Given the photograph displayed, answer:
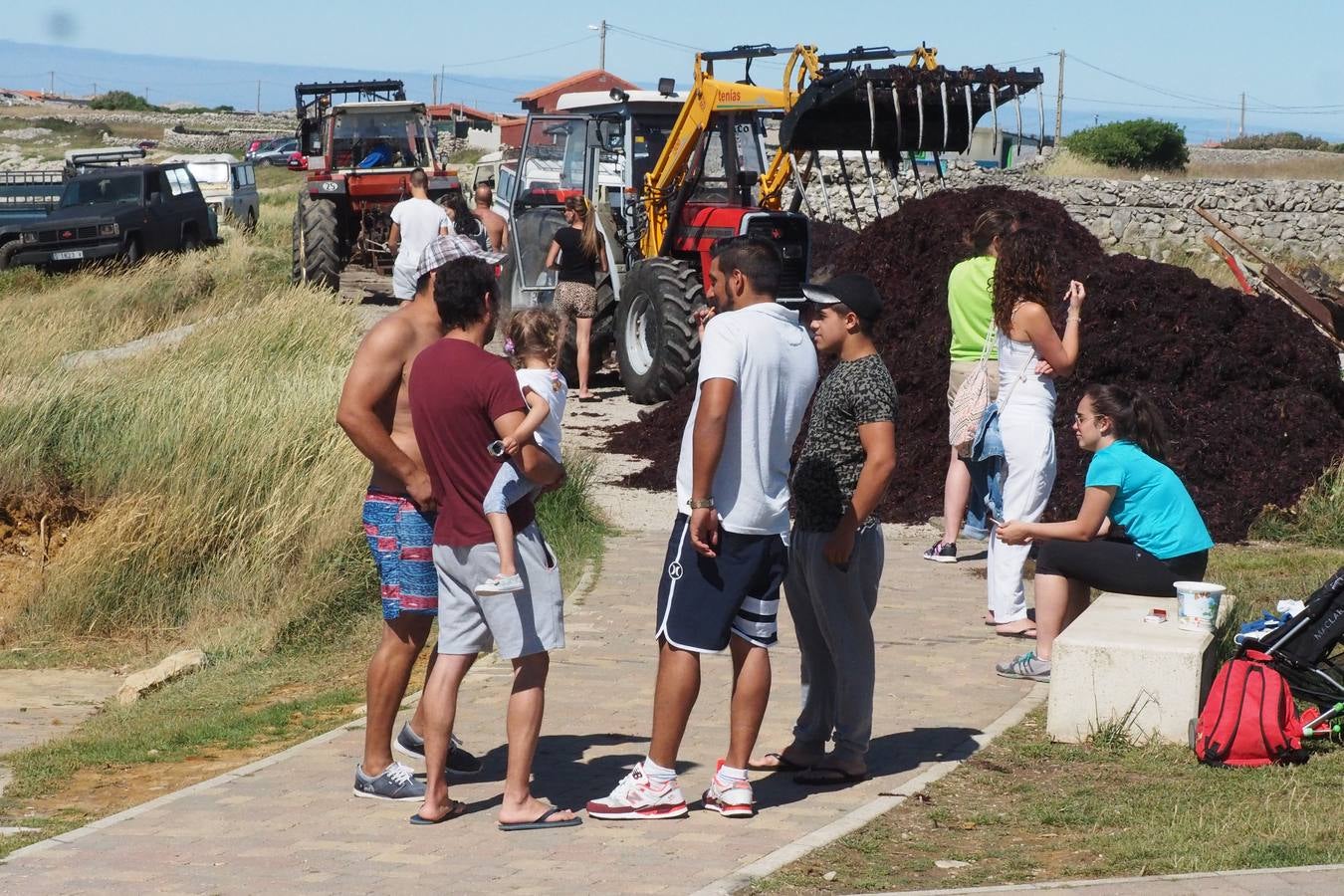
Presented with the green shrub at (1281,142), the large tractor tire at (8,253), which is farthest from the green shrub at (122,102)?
the large tractor tire at (8,253)

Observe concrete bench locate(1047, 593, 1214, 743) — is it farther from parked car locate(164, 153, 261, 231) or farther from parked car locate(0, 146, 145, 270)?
parked car locate(164, 153, 261, 231)

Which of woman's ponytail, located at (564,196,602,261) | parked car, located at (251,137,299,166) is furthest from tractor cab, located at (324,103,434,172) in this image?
parked car, located at (251,137,299,166)

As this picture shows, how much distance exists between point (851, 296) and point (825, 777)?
161 centimetres

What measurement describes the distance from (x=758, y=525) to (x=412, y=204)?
35.8 feet

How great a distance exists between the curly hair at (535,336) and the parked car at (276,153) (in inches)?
2265

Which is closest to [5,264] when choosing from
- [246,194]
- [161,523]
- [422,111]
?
[422,111]

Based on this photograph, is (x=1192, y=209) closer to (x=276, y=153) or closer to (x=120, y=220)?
(x=120, y=220)

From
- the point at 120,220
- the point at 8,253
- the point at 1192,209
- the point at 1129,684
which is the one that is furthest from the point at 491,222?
the point at 1192,209

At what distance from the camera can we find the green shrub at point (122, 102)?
349ft

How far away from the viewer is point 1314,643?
19.6 ft

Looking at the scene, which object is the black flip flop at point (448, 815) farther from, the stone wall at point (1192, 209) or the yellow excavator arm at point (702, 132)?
the stone wall at point (1192, 209)

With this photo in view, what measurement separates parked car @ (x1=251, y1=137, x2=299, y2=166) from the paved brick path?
56192 mm

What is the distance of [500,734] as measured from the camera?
622cm

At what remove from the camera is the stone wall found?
30.5m
